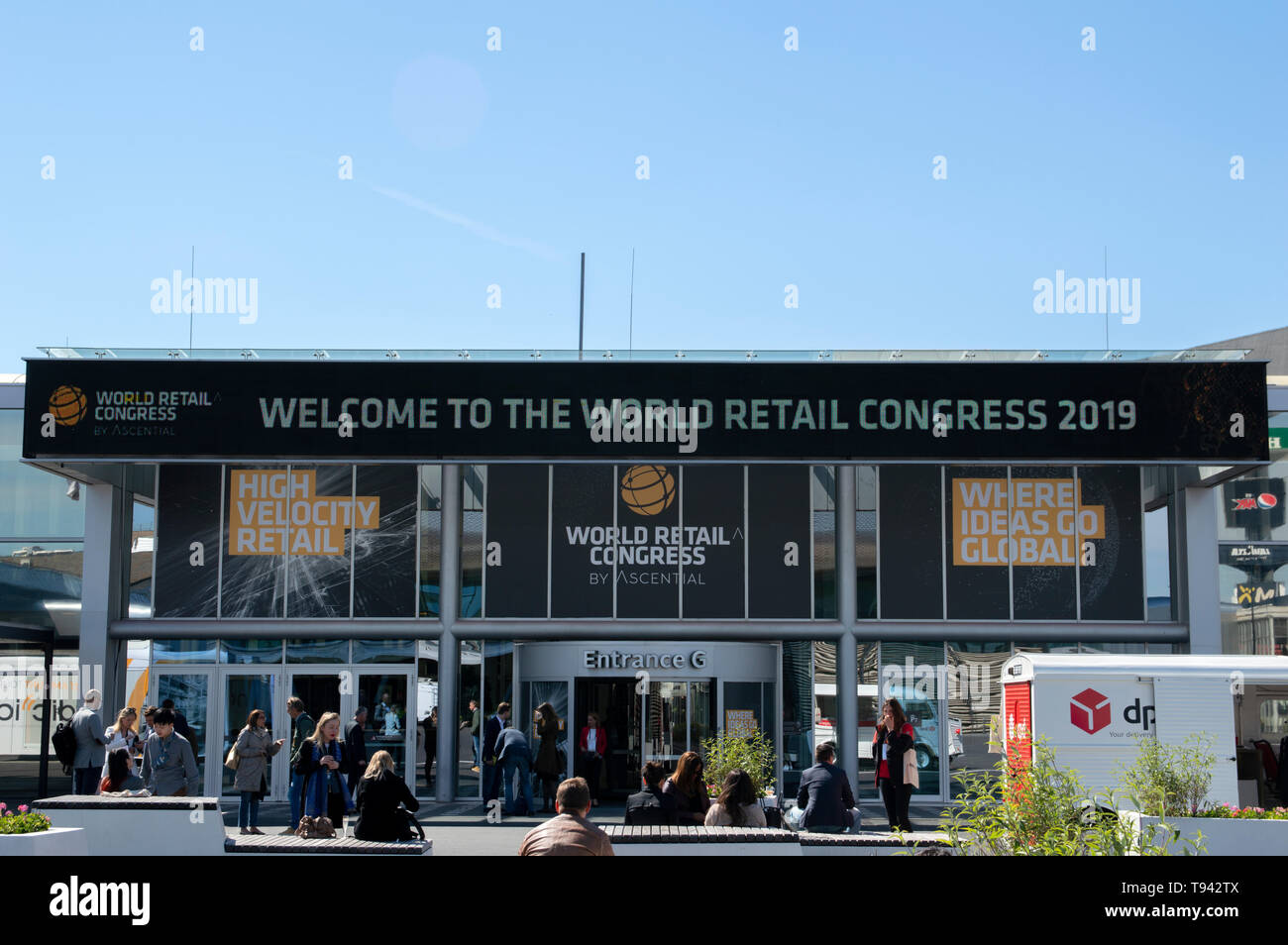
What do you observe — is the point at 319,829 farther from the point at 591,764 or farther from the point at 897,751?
the point at 591,764

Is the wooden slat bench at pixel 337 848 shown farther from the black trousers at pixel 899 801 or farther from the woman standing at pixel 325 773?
the black trousers at pixel 899 801

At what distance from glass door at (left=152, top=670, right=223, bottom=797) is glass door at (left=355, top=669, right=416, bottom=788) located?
2.48 meters

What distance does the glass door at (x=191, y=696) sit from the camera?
21.6 meters

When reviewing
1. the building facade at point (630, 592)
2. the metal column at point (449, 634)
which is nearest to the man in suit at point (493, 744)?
the metal column at point (449, 634)

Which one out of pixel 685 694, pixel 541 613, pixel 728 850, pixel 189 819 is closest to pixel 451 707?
pixel 541 613

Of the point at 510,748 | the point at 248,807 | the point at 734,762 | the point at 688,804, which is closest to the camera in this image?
the point at 688,804

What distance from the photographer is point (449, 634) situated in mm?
21359

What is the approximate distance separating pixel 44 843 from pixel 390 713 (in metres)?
11.2

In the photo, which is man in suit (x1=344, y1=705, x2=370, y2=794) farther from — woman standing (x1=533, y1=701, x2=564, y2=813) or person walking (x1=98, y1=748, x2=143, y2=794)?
person walking (x1=98, y1=748, x2=143, y2=794)

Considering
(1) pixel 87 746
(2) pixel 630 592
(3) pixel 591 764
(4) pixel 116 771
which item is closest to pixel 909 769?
(3) pixel 591 764

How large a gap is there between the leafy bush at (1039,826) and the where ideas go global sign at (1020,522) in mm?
13995

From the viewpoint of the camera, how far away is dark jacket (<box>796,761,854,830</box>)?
464 inches

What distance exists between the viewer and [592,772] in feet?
68.0
